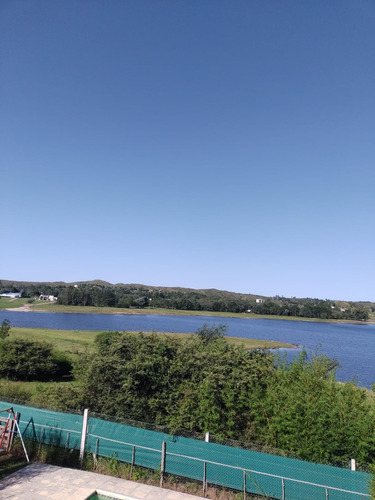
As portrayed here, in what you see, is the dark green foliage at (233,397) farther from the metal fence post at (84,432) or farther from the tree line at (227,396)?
the metal fence post at (84,432)

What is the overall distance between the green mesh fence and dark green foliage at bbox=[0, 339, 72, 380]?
75.6 ft

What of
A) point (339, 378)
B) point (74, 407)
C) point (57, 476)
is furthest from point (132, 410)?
point (339, 378)

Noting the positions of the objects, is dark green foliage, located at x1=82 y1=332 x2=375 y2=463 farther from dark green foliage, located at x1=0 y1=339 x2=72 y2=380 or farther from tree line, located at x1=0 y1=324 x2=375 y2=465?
dark green foliage, located at x1=0 y1=339 x2=72 y2=380

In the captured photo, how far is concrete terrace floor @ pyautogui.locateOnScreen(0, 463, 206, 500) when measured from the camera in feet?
37.6

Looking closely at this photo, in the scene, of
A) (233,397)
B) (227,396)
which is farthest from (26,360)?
(233,397)

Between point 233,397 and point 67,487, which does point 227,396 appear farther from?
point 67,487

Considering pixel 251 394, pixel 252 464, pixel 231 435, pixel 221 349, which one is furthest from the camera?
pixel 221 349

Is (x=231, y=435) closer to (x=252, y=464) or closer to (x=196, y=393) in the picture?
(x=196, y=393)

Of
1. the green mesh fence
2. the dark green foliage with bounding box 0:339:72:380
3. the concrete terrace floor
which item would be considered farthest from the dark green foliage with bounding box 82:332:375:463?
the dark green foliage with bounding box 0:339:72:380

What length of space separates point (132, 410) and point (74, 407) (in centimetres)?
341

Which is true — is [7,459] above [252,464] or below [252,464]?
below

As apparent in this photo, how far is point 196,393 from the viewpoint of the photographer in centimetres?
1769

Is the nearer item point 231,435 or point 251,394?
point 231,435

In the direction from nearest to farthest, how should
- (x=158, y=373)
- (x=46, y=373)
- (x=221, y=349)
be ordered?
(x=158, y=373), (x=221, y=349), (x=46, y=373)
